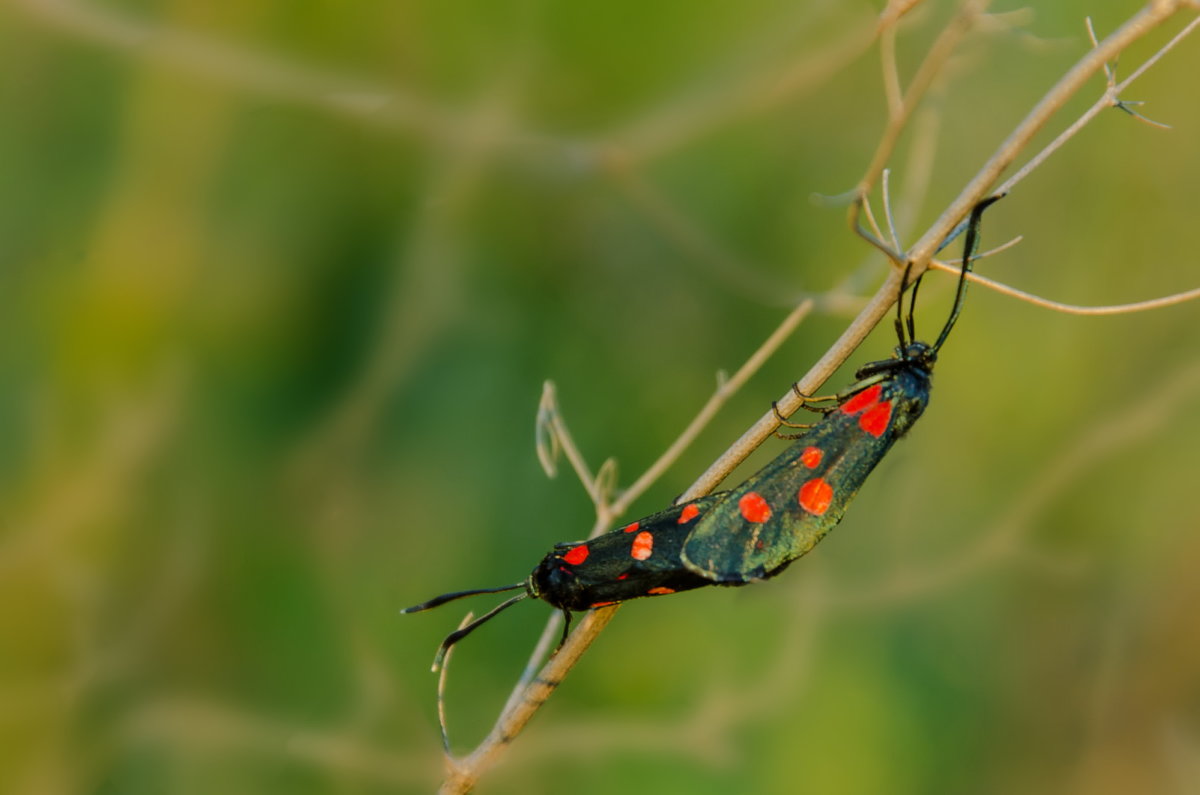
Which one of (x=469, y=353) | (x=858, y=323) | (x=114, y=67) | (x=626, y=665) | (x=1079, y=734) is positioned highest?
(x=114, y=67)

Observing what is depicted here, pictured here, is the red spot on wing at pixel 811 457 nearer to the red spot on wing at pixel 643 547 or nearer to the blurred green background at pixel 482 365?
the red spot on wing at pixel 643 547

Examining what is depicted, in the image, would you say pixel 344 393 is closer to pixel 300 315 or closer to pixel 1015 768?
pixel 300 315

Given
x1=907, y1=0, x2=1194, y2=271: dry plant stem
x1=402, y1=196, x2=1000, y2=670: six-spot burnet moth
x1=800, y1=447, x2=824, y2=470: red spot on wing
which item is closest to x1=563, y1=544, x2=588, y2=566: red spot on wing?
x1=402, y1=196, x2=1000, y2=670: six-spot burnet moth

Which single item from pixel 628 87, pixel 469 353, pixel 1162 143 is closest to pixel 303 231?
pixel 469 353

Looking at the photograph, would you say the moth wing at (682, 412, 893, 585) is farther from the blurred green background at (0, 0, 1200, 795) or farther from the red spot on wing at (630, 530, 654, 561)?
the blurred green background at (0, 0, 1200, 795)

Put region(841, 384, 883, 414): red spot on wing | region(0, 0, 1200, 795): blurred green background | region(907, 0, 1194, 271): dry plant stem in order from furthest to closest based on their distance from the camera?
region(0, 0, 1200, 795): blurred green background, region(841, 384, 883, 414): red spot on wing, region(907, 0, 1194, 271): dry plant stem
